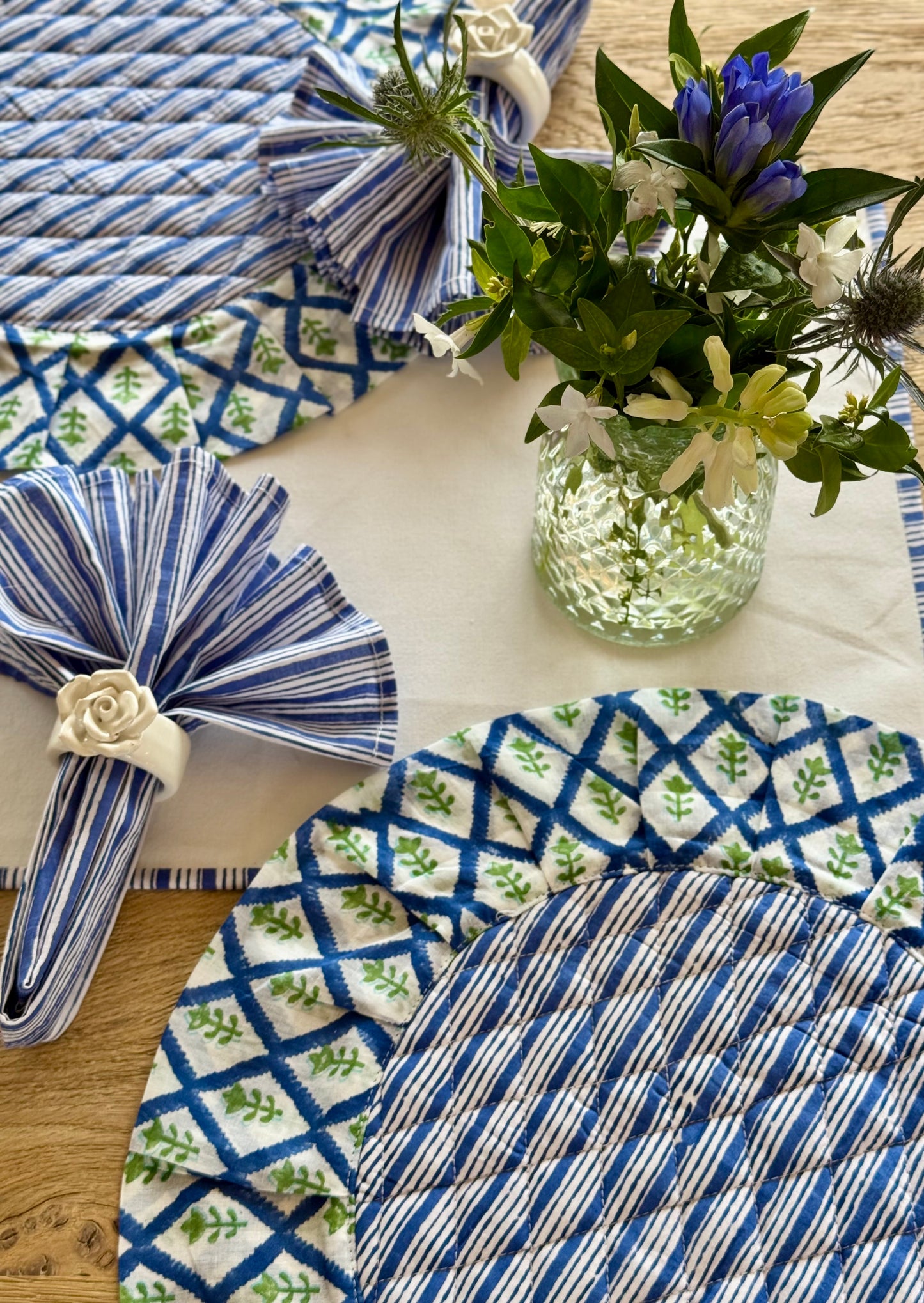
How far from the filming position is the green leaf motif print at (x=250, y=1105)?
0.63 meters

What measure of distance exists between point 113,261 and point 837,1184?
2.53 ft

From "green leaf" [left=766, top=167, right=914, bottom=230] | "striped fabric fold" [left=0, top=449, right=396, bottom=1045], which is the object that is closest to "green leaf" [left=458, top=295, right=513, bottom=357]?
"green leaf" [left=766, top=167, right=914, bottom=230]

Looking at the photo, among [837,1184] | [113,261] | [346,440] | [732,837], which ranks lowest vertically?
[837,1184]

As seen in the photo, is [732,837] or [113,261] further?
[113,261]

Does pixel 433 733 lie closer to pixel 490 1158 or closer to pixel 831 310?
pixel 490 1158

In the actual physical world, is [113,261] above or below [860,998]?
above

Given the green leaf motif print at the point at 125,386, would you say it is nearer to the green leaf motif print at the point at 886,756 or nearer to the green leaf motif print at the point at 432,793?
the green leaf motif print at the point at 432,793

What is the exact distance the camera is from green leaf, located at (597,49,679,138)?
46cm

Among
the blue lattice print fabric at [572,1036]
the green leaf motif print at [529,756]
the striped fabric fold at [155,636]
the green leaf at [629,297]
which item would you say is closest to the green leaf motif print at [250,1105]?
the blue lattice print fabric at [572,1036]

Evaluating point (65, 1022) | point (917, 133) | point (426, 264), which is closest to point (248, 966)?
point (65, 1022)

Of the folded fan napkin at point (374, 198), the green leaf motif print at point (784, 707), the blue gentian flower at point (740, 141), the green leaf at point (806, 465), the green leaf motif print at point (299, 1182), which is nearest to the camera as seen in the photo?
the blue gentian flower at point (740, 141)

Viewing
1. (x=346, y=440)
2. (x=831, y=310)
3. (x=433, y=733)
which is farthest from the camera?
(x=346, y=440)

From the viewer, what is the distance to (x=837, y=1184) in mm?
601

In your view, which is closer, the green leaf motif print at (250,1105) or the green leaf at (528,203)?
the green leaf at (528,203)
